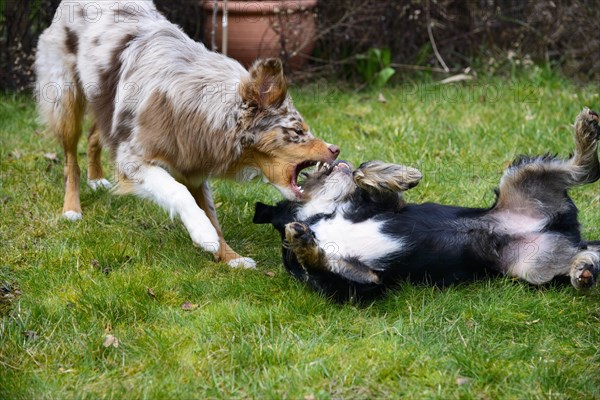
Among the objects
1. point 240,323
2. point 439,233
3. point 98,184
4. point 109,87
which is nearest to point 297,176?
point 439,233

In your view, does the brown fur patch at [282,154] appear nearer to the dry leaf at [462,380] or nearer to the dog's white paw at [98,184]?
the dry leaf at [462,380]

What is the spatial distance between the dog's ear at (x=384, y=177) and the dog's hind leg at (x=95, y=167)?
2.54 metres

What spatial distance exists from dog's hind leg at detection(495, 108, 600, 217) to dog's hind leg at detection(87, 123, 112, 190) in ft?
10.5

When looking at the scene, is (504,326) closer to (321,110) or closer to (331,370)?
(331,370)

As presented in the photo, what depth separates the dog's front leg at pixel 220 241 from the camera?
4.63 m

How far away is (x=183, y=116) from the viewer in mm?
4512

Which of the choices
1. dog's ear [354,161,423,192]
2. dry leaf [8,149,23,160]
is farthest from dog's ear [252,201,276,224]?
dry leaf [8,149,23,160]

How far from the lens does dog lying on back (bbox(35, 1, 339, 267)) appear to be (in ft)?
14.4

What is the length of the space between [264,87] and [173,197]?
804 mm

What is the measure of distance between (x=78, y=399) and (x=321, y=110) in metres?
4.92

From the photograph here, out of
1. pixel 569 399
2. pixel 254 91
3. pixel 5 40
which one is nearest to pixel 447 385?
pixel 569 399

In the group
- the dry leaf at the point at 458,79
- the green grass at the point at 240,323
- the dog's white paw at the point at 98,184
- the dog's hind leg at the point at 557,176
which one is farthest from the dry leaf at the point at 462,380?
the dry leaf at the point at 458,79

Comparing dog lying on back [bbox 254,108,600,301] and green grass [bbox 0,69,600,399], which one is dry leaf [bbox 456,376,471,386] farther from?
dog lying on back [bbox 254,108,600,301]

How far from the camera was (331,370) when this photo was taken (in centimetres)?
334
